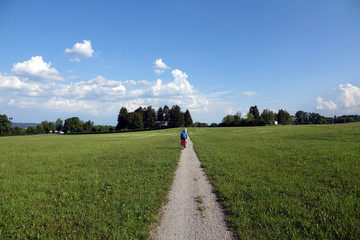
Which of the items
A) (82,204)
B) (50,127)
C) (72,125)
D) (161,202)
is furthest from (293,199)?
(50,127)

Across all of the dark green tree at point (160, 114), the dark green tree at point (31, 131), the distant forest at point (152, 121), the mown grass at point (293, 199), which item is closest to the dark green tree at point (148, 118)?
the distant forest at point (152, 121)

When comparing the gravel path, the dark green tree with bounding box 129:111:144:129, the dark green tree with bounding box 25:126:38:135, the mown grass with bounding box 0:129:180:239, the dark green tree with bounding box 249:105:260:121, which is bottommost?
the gravel path

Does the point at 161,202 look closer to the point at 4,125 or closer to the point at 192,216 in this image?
the point at 192,216

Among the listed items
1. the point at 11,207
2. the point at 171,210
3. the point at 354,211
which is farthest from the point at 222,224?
the point at 11,207

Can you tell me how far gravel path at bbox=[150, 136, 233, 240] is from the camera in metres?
4.93

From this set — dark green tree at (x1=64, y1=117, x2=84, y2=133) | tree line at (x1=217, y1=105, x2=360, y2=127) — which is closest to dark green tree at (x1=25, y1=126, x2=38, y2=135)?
dark green tree at (x1=64, y1=117, x2=84, y2=133)

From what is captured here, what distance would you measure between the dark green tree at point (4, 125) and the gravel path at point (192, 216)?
463 ft

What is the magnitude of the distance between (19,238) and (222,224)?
5.65 metres

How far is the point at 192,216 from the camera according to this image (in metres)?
5.86

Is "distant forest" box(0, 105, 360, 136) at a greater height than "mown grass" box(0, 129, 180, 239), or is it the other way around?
"distant forest" box(0, 105, 360, 136)

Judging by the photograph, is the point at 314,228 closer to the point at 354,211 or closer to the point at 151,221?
the point at 354,211

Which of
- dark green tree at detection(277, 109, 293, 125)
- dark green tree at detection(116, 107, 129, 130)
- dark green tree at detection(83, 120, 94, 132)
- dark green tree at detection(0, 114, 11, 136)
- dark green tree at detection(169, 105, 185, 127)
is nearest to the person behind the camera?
dark green tree at detection(0, 114, 11, 136)

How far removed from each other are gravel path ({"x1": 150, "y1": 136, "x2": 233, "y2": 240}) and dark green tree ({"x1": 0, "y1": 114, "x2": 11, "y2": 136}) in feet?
463

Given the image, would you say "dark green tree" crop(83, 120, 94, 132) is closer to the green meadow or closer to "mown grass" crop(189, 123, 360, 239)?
the green meadow
